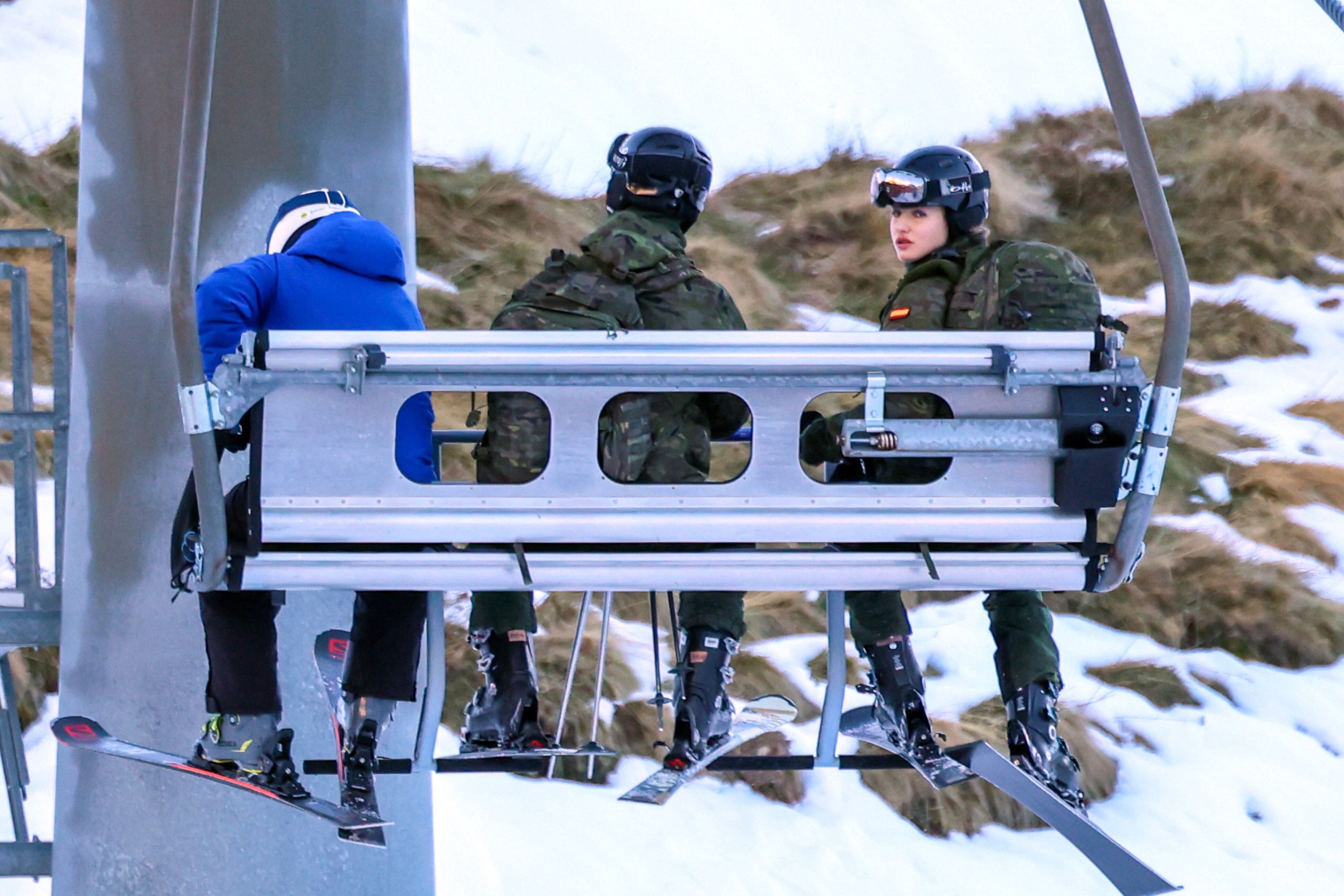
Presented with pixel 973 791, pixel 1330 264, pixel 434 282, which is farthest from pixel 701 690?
pixel 1330 264

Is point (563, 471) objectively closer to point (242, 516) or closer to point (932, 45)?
point (242, 516)

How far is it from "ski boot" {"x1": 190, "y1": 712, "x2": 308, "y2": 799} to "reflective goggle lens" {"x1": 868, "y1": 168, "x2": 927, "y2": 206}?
5.71 feet

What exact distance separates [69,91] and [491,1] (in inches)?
203

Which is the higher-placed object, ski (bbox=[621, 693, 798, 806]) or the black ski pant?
the black ski pant

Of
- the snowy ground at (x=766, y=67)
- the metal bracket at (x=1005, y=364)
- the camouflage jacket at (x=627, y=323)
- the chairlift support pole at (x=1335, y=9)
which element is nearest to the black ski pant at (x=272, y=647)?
the camouflage jacket at (x=627, y=323)

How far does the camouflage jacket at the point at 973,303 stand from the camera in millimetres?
3205

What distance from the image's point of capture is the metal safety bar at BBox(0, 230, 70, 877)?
14.0 feet

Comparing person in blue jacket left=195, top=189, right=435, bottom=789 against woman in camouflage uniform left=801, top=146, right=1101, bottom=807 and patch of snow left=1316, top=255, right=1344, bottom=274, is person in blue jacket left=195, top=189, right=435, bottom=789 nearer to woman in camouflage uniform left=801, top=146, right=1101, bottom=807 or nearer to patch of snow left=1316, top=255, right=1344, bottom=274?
woman in camouflage uniform left=801, top=146, right=1101, bottom=807

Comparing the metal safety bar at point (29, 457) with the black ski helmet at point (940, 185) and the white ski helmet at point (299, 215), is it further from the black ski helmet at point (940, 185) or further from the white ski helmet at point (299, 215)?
the black ski helmet at point (940, 185)

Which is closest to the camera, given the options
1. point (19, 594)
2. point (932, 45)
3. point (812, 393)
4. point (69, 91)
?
point (812, 393)

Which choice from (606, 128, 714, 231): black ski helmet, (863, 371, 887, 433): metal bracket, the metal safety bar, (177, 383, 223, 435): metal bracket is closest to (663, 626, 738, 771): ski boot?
(863, 371, 887, 433): metal bracket

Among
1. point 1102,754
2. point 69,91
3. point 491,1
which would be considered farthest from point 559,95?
point 1102,754

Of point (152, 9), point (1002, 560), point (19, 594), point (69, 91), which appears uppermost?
point (69, 91)

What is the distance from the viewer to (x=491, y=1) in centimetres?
1430
